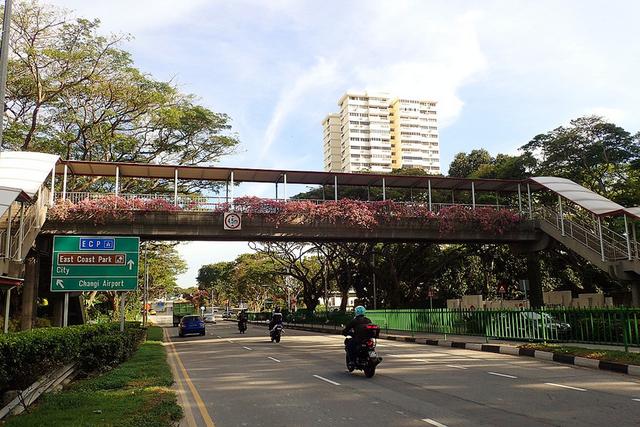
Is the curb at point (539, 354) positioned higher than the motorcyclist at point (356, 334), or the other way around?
the motorcyclist at point (356, 334)

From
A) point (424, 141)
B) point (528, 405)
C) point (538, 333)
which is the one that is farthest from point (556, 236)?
point (424, 141)

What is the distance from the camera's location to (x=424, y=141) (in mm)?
134875

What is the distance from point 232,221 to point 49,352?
1760 centimetres

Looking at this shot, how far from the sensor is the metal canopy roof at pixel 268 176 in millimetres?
27344

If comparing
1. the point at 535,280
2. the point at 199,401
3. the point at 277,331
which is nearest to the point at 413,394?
the point at 199,401

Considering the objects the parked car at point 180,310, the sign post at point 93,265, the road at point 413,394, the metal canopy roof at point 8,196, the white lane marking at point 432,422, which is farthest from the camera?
the parked car at point 180,310

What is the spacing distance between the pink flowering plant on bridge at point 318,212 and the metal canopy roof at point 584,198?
276 centimetres

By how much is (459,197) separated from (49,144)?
2859cm

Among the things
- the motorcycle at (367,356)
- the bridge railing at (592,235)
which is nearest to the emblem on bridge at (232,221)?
the motorcycle at (367,356)

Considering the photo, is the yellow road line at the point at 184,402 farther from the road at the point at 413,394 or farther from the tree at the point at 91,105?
the tree at the point at 91,105

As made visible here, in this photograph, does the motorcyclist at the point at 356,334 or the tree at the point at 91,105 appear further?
the tree at the point at 91,105

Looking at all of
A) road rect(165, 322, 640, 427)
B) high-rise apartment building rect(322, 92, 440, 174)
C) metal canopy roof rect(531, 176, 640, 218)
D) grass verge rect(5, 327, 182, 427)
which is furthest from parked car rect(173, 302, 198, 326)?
high-rise apartment building rect(322, 92, 440, 174)

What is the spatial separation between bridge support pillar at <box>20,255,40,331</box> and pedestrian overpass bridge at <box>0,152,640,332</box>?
56 centimetres

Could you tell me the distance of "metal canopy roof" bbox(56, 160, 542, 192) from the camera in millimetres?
27344
